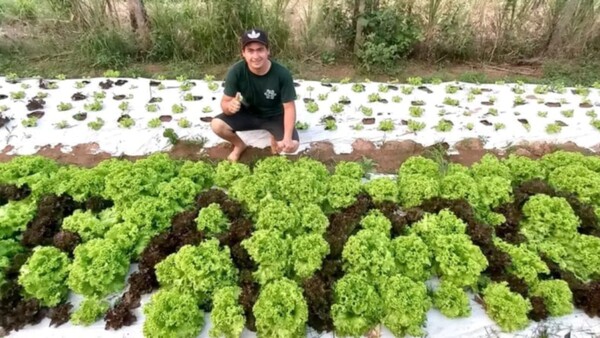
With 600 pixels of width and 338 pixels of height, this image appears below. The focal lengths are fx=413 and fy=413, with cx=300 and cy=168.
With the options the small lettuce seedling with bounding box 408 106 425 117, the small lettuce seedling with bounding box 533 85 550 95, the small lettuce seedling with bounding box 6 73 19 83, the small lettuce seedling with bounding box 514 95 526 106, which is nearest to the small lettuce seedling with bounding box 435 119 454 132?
the small lettuce seedling with bounding box 408 106 425 117

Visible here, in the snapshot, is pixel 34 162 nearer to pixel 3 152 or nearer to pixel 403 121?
pixel 3 152

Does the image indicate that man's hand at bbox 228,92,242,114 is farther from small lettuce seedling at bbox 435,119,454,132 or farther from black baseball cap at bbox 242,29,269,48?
small lettuce seedling at bbox 435,119,454,132

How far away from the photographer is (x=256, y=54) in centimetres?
412

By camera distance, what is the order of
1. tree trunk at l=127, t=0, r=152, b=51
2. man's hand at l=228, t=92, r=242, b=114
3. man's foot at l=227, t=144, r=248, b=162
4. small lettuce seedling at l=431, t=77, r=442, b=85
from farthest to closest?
tree trunk at l=127, t=0, r=152, b=51 < small lettuce seedling at l=431, t=77, r=442, b=85 < man's foot at l=227, t=144, r=248, b=162 < man's hand at l=228, t=92, r=242, b=114

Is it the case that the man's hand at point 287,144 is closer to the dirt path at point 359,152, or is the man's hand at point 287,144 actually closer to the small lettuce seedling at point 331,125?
the dirt path at point 359,152

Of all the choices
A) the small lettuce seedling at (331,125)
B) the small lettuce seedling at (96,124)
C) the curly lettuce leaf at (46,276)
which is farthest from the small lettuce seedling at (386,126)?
the curly lettuce leaf at (46,276)

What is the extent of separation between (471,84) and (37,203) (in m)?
6.27

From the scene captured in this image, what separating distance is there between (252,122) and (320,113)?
4.58ft

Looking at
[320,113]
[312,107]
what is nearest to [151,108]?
[312,107]

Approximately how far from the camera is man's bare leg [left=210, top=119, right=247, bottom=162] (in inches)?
187

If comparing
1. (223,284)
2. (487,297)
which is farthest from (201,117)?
(487,297)

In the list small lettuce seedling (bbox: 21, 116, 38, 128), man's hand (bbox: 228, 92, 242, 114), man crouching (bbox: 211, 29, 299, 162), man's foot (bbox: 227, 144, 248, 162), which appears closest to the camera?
man crouching (bbox: 211, 29, 299, 162)

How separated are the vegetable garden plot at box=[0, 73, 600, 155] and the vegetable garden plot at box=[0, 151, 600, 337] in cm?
136

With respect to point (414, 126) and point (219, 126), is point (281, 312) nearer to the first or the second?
point (219, 126)
